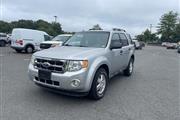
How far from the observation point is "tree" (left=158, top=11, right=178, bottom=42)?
239 feet

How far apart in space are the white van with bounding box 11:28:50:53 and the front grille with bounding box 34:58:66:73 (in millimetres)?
11981

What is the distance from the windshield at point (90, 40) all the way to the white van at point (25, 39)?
424 inches

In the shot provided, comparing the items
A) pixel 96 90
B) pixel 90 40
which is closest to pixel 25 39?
pixel 90 40

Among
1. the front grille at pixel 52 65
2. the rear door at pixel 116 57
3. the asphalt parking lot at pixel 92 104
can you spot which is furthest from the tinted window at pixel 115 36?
the front grille at pixel 52 65

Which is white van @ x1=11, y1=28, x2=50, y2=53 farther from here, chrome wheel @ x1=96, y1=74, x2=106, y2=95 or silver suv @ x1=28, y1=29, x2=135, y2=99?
chrome wheel @ x1=96, y1=74, x2=106, y2=95

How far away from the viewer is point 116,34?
600 cm

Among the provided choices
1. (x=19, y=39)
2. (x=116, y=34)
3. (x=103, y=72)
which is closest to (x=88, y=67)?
(x=103, y=72)

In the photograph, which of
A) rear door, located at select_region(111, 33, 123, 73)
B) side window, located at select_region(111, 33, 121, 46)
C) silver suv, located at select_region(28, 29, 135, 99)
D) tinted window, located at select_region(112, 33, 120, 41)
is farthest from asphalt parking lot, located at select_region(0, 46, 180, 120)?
tinted window, located at select_region(112, 33, 120, 41)

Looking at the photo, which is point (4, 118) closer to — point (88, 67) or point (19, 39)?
point (88, 67)

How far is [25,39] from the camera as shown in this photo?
51.1 feet

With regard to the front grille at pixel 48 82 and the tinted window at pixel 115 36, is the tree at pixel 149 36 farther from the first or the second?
the front grille at pixel 48 82

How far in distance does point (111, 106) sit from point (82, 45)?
2.02 metres

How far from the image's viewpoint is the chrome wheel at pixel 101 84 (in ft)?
15.1

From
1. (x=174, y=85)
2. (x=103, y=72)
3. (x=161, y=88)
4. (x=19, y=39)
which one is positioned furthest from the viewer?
(x=19, y=39)
